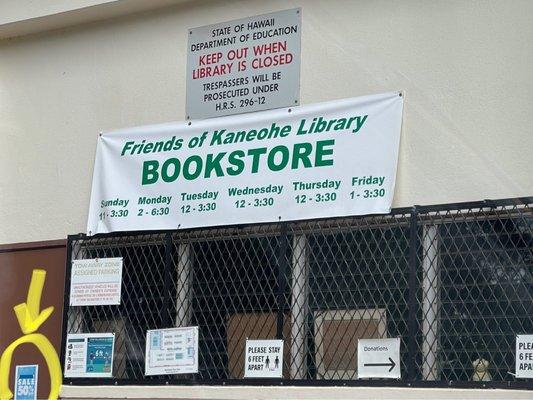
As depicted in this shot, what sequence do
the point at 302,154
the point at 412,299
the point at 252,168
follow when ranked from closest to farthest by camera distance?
1. the point at 412,299
2. the point at 302,154
3. the point at 252,168

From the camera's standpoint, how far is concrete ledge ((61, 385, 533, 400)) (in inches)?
284

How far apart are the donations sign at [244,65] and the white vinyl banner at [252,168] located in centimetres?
13

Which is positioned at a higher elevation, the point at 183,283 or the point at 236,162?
the point at 236,162

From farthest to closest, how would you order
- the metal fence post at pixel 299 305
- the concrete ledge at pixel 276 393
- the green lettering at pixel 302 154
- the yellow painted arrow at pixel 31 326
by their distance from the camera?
the yellow painted arrow at pixel 31 326 → the green lettering at pixel 302 154 → the metal fence post at pixel 299 305 → the concrete ledge at pixel 276 393

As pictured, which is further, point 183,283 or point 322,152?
point 183,283

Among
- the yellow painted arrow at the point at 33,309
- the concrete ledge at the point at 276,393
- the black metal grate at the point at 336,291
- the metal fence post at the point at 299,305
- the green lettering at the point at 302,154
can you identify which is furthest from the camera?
the yellow painted arrow at the point at 33,309

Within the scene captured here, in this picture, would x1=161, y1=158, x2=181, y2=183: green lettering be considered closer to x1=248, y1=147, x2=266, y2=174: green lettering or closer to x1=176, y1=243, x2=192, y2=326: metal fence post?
x1=176, y1=243, x2=192, y2=326: metal fence post

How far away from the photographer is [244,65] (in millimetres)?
8914

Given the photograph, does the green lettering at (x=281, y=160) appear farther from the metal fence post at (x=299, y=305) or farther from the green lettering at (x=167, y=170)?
the green lettering at (x=167, y=170)

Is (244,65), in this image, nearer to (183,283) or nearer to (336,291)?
(183,283)

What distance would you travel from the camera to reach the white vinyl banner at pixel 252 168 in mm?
8031

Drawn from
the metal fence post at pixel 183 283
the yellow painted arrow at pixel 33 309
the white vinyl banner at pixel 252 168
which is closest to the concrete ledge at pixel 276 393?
the metal fence post at pixel 183 283

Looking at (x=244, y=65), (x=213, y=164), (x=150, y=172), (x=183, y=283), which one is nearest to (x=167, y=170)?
(x=150, y=172)

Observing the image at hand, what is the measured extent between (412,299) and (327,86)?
6.16 feet
